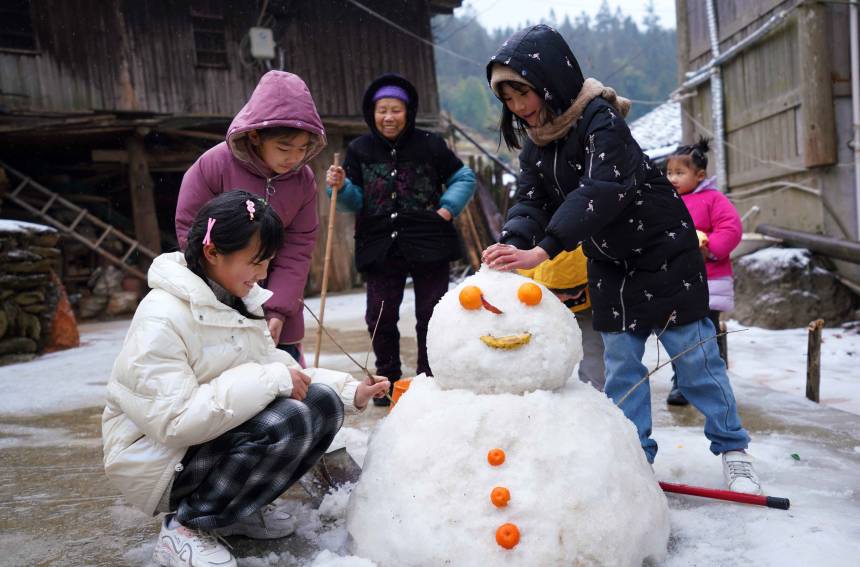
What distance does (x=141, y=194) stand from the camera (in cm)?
1052

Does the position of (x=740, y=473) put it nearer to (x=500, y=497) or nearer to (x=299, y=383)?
(x=500, y=497)

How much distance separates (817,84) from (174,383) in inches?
249

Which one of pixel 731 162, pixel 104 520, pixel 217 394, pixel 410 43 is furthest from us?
pixel 410 43

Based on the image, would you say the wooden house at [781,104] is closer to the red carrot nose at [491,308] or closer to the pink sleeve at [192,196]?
the red carrot nose at [491,308]

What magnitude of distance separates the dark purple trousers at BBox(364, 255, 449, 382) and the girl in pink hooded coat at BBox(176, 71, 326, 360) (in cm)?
94

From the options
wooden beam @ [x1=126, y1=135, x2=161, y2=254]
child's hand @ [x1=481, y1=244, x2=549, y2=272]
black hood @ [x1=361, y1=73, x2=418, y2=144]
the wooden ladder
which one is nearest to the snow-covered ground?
child's hand @ [x1=481, y1=244, x2=549, y2=272]

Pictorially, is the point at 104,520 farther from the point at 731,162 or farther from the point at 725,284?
the point at 731,162

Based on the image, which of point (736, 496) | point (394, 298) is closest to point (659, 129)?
point (394, 298)

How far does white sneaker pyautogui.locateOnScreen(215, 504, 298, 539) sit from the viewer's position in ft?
7.34

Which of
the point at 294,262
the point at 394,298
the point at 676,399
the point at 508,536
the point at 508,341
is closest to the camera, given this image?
the point at 508,536


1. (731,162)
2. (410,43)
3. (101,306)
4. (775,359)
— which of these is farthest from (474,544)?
(410,43)

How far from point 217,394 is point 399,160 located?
7.56 ft

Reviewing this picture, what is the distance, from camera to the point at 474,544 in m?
1.79

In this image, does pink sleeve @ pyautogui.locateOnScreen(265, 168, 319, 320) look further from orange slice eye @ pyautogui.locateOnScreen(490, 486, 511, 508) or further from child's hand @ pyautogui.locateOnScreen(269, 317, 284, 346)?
orange slice eye @ pyautogui.locateOnScreen(490, 486, 511, 508)
